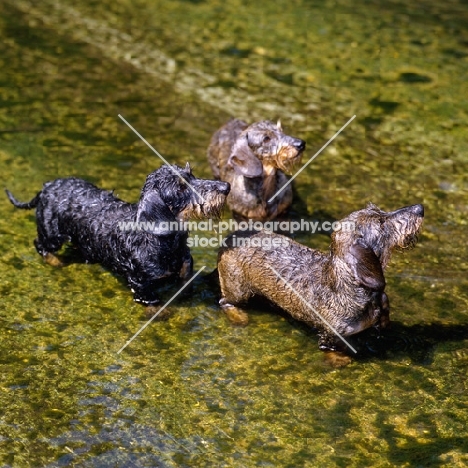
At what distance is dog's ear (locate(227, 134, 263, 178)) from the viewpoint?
7547mm

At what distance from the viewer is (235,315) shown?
654 centimetres

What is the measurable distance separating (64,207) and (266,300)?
6.22 feet

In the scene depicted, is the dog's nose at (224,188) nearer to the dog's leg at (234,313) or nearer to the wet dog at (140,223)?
the wet dog at (140,223)

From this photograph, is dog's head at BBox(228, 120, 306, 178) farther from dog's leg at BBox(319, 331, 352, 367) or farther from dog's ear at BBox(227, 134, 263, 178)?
dog's leg at BBox(319, 331, 352, 367)

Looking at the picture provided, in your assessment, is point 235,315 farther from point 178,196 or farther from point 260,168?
point 260,168

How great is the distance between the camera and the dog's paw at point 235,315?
649 cm

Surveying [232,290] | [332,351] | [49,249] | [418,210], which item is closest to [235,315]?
[232,290]

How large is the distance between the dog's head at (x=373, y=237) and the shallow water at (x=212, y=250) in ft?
2.61

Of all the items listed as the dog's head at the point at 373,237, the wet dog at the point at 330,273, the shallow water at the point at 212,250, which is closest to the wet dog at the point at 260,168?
the shallow water at the point at 212,250

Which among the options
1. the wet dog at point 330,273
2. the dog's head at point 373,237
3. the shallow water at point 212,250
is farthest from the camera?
the wet dog at point 330,273

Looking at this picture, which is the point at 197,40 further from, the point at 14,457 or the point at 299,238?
the point at 14,457

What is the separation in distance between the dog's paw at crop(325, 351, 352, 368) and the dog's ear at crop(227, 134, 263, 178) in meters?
2.08

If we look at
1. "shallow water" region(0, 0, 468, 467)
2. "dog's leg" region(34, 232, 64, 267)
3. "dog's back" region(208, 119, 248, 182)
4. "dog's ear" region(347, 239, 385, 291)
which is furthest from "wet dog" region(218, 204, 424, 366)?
"dog's back" region(208, 119, 248, 182)

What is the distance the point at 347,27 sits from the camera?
38.1 feet
